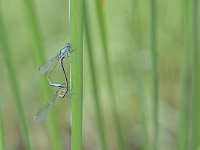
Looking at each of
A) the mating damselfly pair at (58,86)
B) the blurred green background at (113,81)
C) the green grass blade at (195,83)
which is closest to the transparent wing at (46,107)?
the mating damselfly pair at (58,86)

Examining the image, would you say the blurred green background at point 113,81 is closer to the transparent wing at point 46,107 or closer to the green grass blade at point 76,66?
the transparent wing at point 46,107

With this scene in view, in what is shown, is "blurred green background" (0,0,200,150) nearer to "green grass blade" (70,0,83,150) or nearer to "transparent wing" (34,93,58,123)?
"transparent wing" (34,93,58,123)

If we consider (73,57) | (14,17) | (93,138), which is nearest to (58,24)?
(14,17)

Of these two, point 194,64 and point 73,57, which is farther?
point 194,64

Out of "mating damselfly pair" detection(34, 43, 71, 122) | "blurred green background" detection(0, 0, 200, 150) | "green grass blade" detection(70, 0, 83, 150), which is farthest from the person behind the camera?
"blurred green background" detection(0, 0, 200, 150)

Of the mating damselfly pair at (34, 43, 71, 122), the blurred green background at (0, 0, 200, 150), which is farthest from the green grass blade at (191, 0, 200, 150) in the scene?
the blurred green background at (0, 0, 200, 150)

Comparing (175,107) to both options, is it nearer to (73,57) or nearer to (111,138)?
(111,138)

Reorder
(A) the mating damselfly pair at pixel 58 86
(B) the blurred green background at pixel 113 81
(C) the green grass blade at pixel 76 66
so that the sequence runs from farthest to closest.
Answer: (B) the blurred green background at pixel 113 81 < (A) the mating damselfly pair at pixel 58 86 < (C) the green grass blade at pixel 76 66

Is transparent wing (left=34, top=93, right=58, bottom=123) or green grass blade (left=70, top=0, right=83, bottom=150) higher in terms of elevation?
green grass blade (left=70, top=0, right=83, bottom=150)
